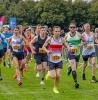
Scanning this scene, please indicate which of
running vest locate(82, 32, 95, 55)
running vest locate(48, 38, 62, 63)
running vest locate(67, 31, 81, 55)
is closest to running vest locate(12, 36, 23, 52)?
running vest locate(67, 31, 81, 55)

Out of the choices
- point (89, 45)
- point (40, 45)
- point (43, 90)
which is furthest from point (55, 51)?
point (89, 45)

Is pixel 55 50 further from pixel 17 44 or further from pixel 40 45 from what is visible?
pixel 17 44

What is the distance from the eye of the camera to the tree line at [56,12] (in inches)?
2960

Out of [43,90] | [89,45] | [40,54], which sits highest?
[89,45]

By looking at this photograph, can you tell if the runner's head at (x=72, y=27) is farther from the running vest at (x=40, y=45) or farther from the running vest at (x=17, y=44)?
the running vest at (x=17, y=44)

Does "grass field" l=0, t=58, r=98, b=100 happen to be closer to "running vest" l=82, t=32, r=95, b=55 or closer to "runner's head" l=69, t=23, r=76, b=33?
"running vest" l=82, t=32, r=95, b=55

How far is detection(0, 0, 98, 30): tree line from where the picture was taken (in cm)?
7519

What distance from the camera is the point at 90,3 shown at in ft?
258

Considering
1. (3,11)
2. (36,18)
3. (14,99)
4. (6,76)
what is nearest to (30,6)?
(36,18)

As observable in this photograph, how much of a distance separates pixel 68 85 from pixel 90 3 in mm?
66101

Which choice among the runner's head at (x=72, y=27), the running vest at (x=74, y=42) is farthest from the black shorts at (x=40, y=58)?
the runner's head at (x=72, y=27)

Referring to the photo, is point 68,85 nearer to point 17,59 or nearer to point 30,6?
point 17,59

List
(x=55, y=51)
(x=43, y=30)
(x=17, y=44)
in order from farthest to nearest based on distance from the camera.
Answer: (x=17, y=44) < (x=43, y=30) < (x=55, y=51)

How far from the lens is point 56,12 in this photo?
3086 inches
